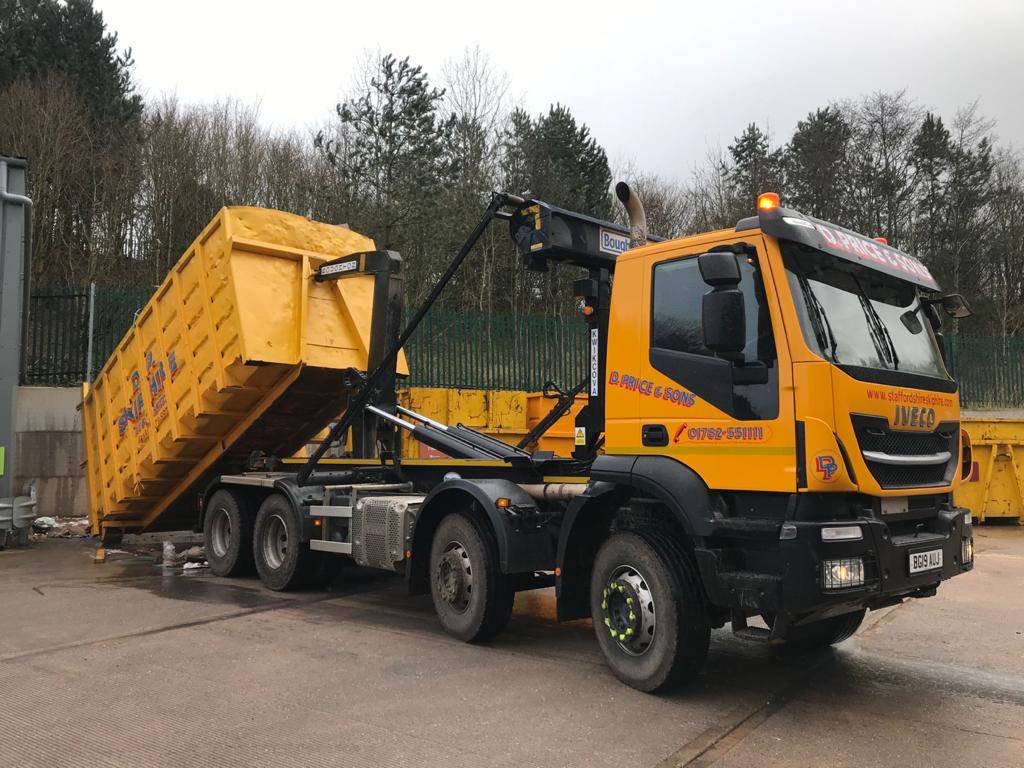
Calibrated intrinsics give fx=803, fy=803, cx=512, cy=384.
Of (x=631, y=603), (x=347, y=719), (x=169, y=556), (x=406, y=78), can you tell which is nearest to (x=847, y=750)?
(x=631, y=603)

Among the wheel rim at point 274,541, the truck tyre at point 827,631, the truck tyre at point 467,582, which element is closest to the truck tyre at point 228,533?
the wheel rim at point 274,541

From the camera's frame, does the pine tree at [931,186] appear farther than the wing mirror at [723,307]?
Yes

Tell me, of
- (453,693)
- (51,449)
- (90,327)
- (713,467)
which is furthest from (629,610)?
(90,327)

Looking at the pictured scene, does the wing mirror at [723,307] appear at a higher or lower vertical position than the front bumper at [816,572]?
higher

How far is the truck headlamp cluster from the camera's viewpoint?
399 cm

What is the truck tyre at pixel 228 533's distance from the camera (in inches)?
341

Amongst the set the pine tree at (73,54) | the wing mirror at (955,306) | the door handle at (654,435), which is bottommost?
the door handle at (654,435)

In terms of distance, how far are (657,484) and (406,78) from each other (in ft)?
74.1

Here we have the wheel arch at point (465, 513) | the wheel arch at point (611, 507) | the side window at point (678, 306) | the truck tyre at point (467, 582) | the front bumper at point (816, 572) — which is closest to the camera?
the front bumper at point (816, 572)

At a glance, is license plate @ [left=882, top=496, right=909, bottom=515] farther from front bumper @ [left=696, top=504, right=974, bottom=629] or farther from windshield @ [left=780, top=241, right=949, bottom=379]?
windshield @ [left=780, top=241, right=949, bottom=379]

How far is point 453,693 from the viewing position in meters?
4.77

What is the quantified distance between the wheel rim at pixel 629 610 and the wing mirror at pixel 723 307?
57.6 inches

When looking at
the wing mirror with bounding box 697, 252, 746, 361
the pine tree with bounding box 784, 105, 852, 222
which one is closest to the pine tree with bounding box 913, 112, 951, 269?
the pine tree with bounding box 784, 105, 852, 222

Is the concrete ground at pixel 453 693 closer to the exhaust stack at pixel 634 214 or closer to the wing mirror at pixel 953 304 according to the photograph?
the wing mirror at pixel 953 304
